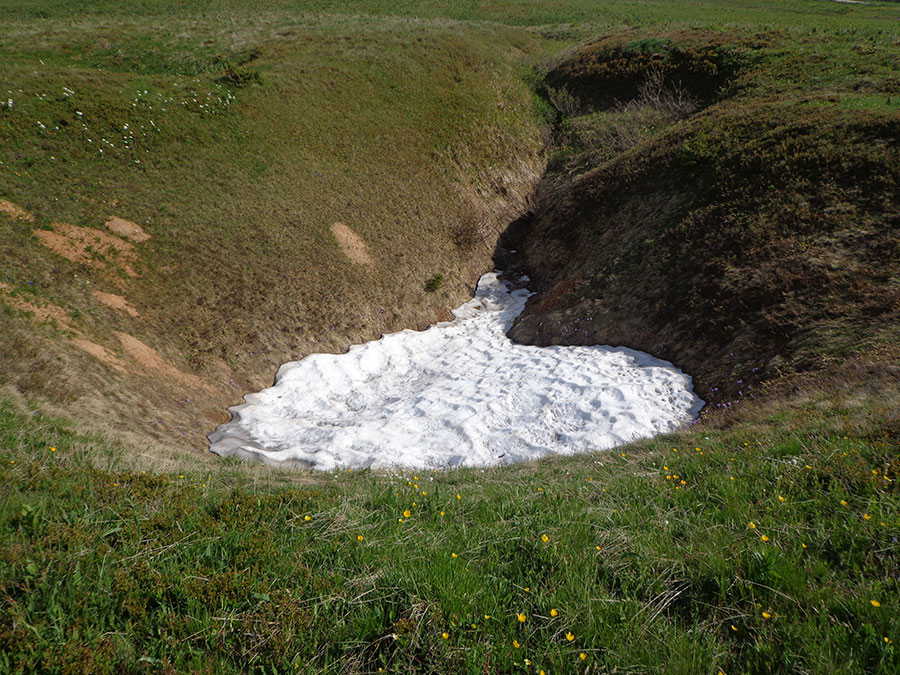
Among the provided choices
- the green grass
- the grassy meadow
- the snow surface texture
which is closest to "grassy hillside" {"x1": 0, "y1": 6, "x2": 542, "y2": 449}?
the grassy meadow

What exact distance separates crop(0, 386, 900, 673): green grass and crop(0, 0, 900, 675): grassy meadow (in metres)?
0.03

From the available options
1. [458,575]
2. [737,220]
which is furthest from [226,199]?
[737,220]

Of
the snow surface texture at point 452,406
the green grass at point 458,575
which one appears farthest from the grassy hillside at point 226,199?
the green grass at point 458,575

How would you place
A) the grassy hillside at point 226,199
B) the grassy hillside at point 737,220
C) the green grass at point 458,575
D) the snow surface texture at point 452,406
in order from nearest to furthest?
the green grass at point 458,575 < the snow surface texture at point 452,406 < the grassy hillside at point 737,220 < the grassy hillside at point 226,199

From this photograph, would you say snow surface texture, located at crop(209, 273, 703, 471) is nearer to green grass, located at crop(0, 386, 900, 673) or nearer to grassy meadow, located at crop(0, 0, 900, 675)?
grassy meadow, located at crop(0, 0, 900, 675)

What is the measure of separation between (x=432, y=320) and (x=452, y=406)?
22.7ft

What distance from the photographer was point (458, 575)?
3758mm

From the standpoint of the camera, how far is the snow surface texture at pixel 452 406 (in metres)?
11.2

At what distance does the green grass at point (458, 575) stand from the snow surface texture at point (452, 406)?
18.9 ft

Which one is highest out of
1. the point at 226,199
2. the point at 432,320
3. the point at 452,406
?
the point at 226,199

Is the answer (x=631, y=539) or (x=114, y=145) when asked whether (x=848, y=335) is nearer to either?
(x=631, y=539)

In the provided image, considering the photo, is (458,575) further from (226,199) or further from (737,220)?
(226,199)

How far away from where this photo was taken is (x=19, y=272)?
12148 millimetres

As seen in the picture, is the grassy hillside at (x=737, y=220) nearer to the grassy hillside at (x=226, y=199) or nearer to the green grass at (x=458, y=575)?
the grassy hillside at (x=226, y=199)
